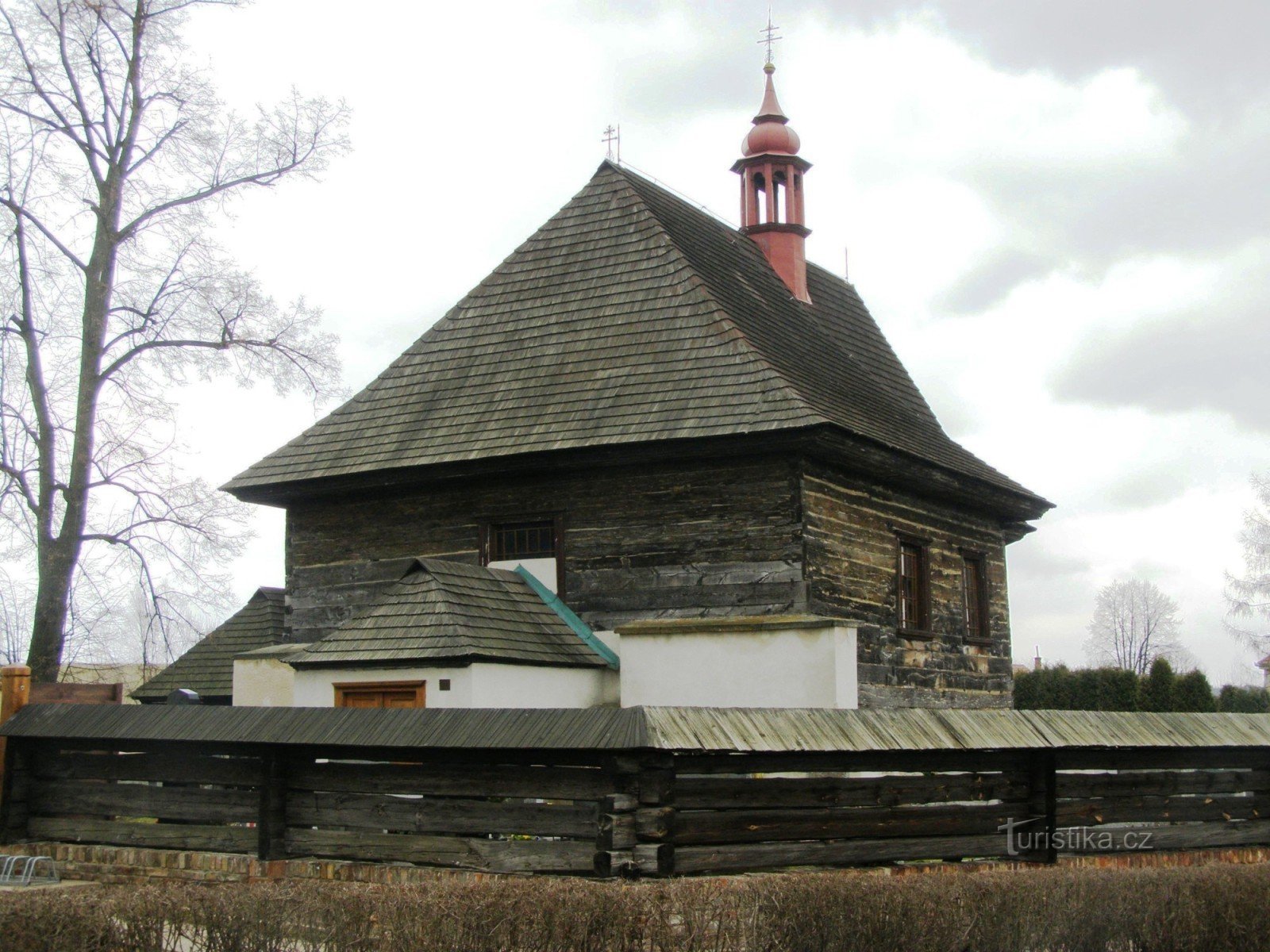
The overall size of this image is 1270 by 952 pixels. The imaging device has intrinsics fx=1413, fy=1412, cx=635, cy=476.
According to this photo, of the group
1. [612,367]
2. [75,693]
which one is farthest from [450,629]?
[612,367]

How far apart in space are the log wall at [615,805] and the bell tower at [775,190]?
11477mm

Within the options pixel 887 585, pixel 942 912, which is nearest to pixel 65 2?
pixel 887 585

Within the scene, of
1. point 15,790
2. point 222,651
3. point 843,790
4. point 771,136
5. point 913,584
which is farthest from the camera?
point 222,651

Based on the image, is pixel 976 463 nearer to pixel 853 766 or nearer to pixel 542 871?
pixel 853 766

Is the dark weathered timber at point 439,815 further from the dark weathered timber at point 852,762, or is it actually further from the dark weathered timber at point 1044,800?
the dark weathered timber at point 1044,800

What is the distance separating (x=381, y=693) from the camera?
1471 cm

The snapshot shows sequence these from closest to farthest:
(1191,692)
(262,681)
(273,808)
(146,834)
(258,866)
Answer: (258,866) < (273,808) < (146,834) < (262,681) < (1191,692)

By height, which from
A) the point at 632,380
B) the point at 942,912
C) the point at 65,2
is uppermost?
the point at 65,2

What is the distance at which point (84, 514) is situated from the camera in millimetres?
19312

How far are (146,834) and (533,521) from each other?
256 inches

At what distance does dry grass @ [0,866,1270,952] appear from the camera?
7.39 metres

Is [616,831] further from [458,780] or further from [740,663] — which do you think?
[740,663]

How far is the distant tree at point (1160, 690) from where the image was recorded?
31.4 meters

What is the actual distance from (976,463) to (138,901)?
15063 mm
